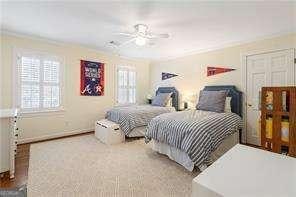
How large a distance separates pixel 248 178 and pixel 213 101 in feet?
10.9

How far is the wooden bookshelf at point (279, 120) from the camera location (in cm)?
179

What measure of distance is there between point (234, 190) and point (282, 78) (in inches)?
146

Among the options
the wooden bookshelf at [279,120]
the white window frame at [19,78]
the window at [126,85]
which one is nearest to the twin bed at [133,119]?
the window at [126,85]

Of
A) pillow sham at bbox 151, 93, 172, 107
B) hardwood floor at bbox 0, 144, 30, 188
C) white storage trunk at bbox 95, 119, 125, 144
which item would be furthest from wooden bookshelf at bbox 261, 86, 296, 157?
pillow sham at bbox 151, 93, 172, 107

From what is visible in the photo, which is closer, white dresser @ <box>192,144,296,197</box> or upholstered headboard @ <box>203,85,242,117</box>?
white dresser @ <box>192,144,296,197</box>

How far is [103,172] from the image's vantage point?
2584 millimetres

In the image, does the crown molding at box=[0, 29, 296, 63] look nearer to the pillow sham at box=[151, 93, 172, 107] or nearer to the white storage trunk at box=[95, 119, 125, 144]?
the pillow sham at box=[151, 93, 172, 107]

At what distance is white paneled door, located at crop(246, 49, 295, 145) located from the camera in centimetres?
341

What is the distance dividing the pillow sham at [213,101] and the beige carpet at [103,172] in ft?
4.94

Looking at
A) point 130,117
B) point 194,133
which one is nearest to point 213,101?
point 194,133

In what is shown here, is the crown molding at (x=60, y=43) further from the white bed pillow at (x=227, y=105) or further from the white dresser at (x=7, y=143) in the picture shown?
the white bed pillow at (x=227, y=105)

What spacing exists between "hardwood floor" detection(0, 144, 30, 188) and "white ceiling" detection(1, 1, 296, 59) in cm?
234

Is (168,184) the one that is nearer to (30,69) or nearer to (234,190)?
(234,190)

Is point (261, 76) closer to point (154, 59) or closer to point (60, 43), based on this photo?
point (154, 59)
